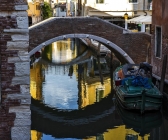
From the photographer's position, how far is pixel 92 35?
11.4m

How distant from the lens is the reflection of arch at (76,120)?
A: 742 centimetres

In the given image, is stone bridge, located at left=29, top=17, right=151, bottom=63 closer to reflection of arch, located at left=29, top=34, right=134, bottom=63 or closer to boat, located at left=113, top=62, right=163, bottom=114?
reflection of arch, located at left=29, top=34, right=134, bottom=63

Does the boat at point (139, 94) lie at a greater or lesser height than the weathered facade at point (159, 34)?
lesser

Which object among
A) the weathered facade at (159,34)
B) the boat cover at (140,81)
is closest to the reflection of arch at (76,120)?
the boat cover at (140,81)

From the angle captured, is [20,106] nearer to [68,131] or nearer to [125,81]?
[68,131]

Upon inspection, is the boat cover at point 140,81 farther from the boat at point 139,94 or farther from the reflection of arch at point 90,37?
the reflection of arch at point 90,37

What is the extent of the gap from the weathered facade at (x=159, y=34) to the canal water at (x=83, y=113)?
55.4 inches

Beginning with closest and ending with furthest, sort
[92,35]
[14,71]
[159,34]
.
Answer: [14,71]
[159,34]
[92,35]

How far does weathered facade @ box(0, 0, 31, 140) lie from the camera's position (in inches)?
136

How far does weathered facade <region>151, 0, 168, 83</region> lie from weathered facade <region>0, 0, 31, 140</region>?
19.5ft

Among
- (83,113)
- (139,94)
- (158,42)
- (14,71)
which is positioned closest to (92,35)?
(158,42)

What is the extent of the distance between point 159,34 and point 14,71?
706 cm

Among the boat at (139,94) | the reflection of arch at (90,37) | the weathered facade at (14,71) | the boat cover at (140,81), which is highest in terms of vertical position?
the weathered facade at (14,71)

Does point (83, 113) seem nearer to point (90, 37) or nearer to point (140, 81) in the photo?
point (140, 81)
